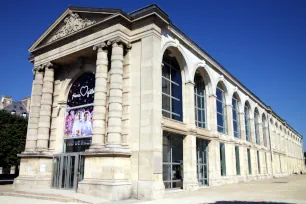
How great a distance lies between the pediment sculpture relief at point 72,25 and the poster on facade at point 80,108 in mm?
3115

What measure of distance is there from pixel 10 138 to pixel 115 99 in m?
19.3

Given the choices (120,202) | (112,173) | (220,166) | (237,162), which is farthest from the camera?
(237,162)

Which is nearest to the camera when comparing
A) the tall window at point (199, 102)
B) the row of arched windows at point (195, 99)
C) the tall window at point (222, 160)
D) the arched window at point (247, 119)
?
the row of arched windows at point (195, 99)

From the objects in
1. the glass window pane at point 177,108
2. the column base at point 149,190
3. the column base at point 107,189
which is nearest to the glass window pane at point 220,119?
the glass window pane at point 177,108

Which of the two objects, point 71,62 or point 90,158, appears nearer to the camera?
point 90,158

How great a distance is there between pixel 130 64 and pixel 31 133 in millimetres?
8594

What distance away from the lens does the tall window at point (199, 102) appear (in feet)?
71.7

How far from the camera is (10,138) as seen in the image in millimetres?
28312

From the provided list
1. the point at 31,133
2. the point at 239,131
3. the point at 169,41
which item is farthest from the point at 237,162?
the point at 31,133

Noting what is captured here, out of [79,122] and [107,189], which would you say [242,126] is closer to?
[79,122]

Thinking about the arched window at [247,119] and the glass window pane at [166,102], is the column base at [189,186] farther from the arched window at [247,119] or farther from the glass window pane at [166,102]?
the arched window at [247,119]

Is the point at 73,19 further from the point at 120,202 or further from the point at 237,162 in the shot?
the point at 237,162

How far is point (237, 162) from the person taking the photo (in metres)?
27.6

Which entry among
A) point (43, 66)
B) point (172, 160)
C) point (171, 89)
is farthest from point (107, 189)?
point (43, 66)
